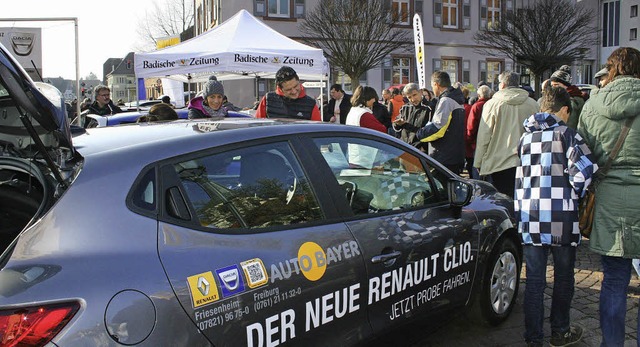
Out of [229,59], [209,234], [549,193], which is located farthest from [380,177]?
[229,59]

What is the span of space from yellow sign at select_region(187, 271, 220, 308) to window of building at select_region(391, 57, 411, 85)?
110 feet

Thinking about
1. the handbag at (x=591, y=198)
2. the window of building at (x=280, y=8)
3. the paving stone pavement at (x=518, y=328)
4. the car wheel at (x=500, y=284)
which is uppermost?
the window of building at (x=280, y=8)

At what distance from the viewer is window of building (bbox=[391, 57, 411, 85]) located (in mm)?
34719

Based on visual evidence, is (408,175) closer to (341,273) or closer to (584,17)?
(341,273)

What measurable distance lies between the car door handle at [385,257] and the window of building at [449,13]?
3591cm

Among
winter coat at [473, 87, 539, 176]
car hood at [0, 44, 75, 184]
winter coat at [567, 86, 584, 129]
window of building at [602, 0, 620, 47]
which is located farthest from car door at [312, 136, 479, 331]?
window of building at [602, 0, 620, 47]

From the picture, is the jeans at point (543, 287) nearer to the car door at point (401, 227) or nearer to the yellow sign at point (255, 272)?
the car door at point (401, 227)

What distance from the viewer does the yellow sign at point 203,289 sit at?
2006 mm

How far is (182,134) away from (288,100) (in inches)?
136

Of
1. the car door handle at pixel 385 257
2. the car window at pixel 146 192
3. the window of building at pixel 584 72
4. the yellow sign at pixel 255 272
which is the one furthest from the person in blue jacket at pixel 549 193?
the window of building at pixel 584 72

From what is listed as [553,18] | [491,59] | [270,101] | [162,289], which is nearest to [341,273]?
[162,289]

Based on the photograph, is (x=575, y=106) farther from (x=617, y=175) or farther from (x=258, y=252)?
(x=258, y=252)

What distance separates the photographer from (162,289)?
1.94 meters

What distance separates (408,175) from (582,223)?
1.08 m
